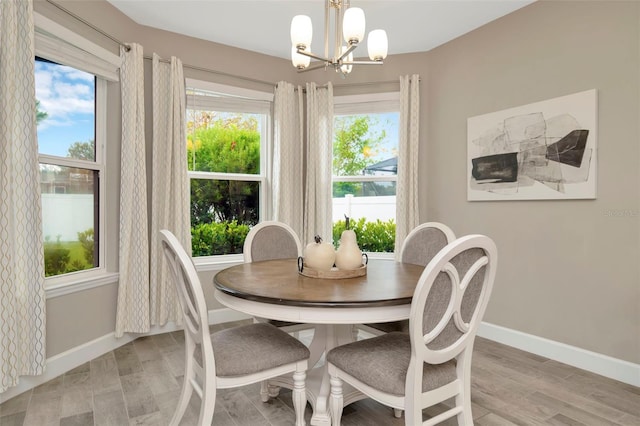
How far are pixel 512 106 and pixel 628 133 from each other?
861 millimetres

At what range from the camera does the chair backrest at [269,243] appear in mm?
2592

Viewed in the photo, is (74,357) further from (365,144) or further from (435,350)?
(365,144)

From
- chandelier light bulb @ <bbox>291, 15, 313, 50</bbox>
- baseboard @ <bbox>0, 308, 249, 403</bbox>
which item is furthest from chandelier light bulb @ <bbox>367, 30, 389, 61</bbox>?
baseboard @ <bbox>0, 308, 249, 403</bbox>

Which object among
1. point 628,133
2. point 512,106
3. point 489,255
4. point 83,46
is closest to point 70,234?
point 83,46

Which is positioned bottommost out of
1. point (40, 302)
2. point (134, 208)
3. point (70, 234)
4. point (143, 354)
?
point (143, 354)

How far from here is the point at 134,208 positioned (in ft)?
10.0

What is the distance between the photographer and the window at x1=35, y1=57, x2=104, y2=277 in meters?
2.61

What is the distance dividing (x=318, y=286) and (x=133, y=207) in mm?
2056

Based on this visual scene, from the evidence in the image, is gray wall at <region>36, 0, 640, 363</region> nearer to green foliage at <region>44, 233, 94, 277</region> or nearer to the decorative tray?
green foliage at <region>44, 233, 94, 277</region>

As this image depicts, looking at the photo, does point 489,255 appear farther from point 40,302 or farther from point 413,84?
point 413,84

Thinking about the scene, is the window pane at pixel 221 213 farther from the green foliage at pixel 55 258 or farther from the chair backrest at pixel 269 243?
the chair backrest at pixel 269 243

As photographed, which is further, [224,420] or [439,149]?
[439,149]

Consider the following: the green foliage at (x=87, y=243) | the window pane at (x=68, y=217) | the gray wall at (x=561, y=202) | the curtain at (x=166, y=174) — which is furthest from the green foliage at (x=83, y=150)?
the gray wall at (x=561, y=202)

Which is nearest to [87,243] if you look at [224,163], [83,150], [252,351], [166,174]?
[83,150]
